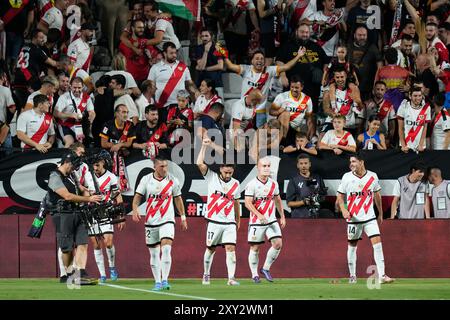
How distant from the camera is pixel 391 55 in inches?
945

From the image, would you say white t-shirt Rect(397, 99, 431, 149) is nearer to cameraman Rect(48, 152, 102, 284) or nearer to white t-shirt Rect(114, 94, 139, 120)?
white t-shirt Rect(114, 94, 139, 120)

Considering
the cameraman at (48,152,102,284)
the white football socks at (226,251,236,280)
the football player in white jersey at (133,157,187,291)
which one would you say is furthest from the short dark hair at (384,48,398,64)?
the cameraman at (48,152,102,284)

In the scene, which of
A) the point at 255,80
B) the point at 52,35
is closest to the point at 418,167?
the point at 255,80

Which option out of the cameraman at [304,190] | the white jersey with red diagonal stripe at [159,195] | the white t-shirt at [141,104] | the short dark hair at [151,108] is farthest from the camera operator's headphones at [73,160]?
the cameraman at [304,190]

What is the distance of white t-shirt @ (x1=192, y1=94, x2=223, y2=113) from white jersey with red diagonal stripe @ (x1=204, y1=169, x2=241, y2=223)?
8.23 feet

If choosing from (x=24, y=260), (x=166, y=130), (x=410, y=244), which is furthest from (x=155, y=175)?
(x=410, y=244)

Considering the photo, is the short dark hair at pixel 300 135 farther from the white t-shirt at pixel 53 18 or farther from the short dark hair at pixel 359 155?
the white t-shirt at pixel 53 18

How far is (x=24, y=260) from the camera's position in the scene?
22.5m

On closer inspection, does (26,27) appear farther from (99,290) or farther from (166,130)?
(99,290)

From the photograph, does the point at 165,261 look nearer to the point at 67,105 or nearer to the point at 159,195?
the point at 159,195

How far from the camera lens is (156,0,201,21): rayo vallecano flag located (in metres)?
25.3

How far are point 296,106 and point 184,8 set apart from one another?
3805mm

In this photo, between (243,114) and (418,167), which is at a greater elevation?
(243,114)

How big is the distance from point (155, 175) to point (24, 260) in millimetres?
3710
